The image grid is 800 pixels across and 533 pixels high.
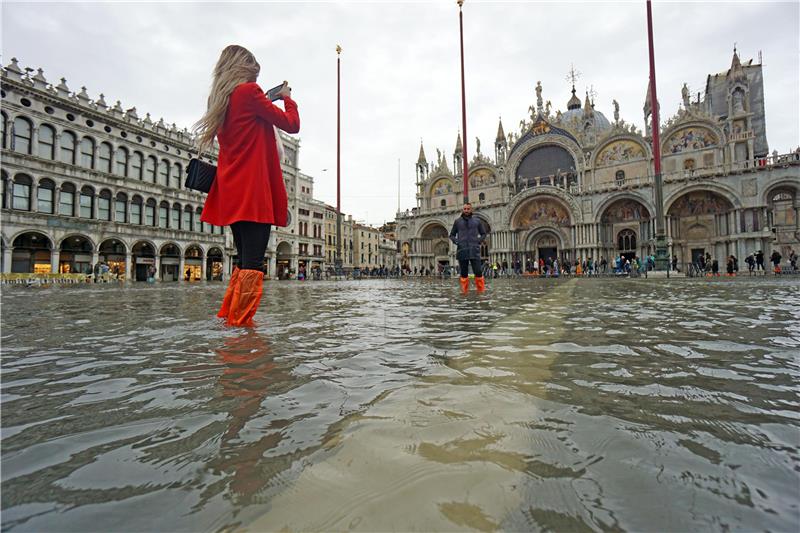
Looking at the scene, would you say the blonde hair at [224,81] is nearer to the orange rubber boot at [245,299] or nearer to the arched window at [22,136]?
the orange rubber boot at [245,299]

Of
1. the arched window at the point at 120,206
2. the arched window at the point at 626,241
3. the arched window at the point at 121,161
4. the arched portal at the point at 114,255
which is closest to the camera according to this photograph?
the arched portal at the point at 114,255

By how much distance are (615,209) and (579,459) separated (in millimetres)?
35841

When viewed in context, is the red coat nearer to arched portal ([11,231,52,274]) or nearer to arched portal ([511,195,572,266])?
arched portal ([11,231,52,274])

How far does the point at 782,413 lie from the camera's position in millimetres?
1213

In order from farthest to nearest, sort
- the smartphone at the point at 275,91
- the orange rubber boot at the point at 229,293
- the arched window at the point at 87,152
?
the arched window at the point at 87,152
the smartphone at the point at 275,91
the orange rubber boot at the point at 229,293

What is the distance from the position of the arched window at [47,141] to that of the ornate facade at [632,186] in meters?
31.2

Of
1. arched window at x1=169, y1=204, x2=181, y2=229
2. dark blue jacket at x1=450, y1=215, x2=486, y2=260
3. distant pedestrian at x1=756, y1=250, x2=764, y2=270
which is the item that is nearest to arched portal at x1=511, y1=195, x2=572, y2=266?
distant pedestrian at x1=756, y1=250, x2=764, y2=270

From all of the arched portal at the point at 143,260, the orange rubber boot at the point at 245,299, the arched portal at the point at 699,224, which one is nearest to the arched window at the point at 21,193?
the arched portal at the point at 143,260

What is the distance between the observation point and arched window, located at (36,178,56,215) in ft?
75.9

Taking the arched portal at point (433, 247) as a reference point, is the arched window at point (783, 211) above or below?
above

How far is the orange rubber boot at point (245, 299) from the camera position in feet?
10.8

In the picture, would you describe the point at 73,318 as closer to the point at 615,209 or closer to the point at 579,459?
the point at 579,459

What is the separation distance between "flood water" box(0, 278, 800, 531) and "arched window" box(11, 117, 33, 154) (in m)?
29.7

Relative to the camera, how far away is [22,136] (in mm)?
22562
